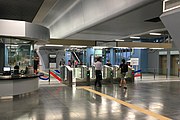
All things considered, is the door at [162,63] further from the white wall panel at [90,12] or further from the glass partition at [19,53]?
the glass partition at [19,53]

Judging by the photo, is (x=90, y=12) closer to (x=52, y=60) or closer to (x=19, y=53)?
(x=19, y=53)

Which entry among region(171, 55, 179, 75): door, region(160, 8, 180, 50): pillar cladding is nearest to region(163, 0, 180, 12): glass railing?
region(160, 8, 180, 50): pillar cladding

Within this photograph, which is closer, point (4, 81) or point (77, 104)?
point (77, 104)

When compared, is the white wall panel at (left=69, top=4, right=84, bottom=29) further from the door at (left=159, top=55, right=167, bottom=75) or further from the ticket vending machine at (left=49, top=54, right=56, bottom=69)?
the ticket vending machine at (left=49, top=54, right=56, bottom=69)

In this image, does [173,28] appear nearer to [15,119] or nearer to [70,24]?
[15,119]

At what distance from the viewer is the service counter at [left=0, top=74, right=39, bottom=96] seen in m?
9.02

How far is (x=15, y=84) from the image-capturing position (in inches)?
367

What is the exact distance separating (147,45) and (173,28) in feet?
47.1

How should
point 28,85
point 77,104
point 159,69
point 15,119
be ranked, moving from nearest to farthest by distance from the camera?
point 15,119
point 77,104
point 28,85
point 159,69

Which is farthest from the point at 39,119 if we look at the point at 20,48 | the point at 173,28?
the point at 20,48

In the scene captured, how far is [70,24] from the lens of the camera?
12250 mm

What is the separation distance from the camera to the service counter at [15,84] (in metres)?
9.02

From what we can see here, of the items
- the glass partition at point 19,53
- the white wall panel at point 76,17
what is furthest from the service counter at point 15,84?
the white wall panel at point 76,17

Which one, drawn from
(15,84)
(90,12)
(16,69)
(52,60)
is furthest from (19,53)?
(52,60)
